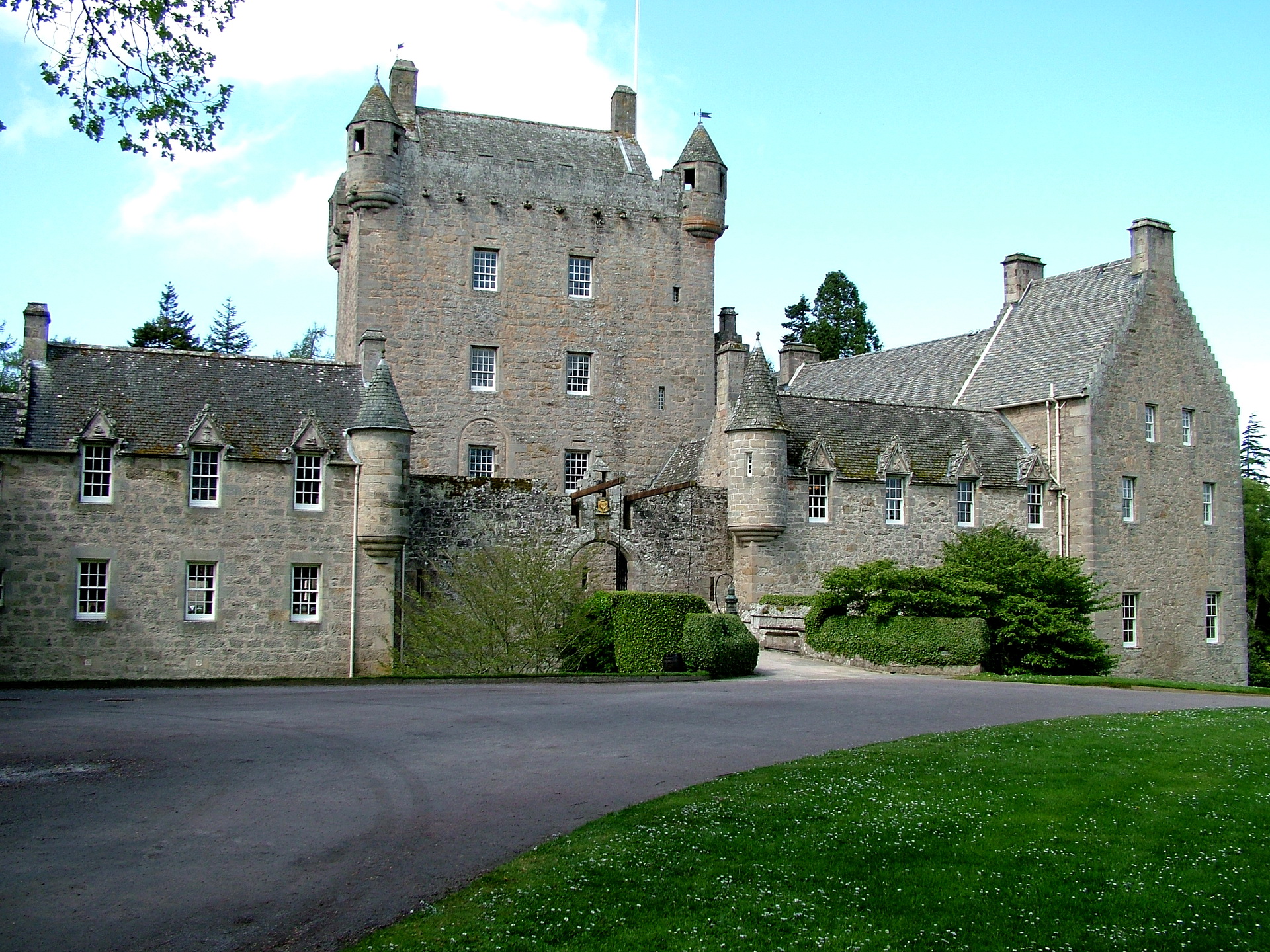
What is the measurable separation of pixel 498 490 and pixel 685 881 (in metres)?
23.6

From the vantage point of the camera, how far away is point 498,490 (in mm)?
31422

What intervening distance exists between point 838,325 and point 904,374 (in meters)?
22.2

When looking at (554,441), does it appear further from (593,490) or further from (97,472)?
(97,472)

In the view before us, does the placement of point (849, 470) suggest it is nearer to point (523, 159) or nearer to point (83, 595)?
point (523, 159)

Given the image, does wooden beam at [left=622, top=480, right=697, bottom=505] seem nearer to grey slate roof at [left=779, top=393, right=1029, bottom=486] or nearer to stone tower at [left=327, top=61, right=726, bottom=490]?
grey slate roof at [left=779, top=393, right=1029, bottom=486]

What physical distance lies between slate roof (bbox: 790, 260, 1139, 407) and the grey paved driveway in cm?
2067

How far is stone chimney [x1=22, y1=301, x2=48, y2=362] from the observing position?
1159 inches

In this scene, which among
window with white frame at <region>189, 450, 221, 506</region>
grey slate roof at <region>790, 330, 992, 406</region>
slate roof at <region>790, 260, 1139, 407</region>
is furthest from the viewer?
grey slate roof at <region>790, 330, 992, 406</region>

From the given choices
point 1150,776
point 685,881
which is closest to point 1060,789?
point 1150,776

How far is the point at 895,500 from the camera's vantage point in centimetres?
3584

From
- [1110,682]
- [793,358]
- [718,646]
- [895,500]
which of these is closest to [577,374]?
[895,500]

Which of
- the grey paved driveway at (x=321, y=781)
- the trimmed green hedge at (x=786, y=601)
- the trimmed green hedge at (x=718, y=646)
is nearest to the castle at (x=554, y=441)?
the trimmed green hedge at (x=786, y=601)

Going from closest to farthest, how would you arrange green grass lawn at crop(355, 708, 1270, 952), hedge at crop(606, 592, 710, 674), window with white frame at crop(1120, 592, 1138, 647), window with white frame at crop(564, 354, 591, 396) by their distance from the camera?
1. green grass lawn at crop(355, 708, 1270, 952)
2. hedge at crop(606, 592, 710, 674)
3. window with white frame at crop(1120, 592, 1138, 647)
4. window with white frame at crop(564, 354, 591, 396)

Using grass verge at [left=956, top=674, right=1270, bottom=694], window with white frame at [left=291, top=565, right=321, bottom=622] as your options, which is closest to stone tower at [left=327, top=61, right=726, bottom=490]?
window with white frame at [left=291, top=565, right=321, bottom=622]
